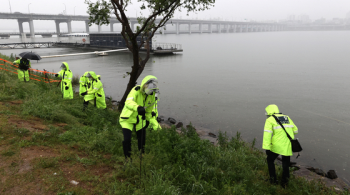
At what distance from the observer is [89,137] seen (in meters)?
6.04

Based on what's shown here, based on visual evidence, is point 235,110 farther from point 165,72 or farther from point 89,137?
point 165,72

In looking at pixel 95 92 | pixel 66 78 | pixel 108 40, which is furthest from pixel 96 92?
pixel 108 40

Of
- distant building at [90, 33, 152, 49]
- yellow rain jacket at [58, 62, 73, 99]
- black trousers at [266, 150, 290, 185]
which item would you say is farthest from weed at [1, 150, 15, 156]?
distant building at [90, 33, 152, 49]

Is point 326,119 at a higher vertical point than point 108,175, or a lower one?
lower

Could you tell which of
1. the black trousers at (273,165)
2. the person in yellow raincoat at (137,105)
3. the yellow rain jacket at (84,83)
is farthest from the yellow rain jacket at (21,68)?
the black trousers at (273,165)

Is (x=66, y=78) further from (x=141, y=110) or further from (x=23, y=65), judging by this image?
(x=141, y=110)

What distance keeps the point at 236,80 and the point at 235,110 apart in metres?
9.51

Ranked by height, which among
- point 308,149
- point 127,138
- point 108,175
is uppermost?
point 127,138

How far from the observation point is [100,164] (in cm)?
484

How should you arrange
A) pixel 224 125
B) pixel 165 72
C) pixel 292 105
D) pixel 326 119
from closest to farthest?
pixel 224 125, pixel 326 119, pixel 292 105, pixel 165 72

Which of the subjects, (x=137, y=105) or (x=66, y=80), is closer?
(x=137, y=105)

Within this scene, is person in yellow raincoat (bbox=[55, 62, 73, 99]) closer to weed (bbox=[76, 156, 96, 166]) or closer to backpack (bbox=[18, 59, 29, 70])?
backpack (bbox=[18, 59, 29, 70])

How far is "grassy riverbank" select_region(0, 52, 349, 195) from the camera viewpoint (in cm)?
399

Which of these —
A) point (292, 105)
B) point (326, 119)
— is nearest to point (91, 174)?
point (326, 119)
